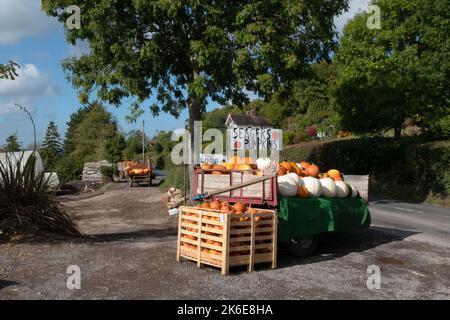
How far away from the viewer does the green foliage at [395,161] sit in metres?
20.3

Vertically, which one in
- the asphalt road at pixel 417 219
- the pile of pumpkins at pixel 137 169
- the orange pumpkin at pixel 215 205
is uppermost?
the pile of pumpkins at pixel 137 169

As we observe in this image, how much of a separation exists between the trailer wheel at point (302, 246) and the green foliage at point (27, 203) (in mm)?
4353

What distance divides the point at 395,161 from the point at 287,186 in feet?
56.0

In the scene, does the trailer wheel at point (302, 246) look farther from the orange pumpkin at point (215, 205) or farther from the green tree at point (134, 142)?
the green tree at point (134, 142)

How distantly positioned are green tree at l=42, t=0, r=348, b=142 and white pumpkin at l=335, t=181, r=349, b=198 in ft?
18.3

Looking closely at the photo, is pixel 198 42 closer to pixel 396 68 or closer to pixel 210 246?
pixel 210 246

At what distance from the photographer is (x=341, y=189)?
9328mm

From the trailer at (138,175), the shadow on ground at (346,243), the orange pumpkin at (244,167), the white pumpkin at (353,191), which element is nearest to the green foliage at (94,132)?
the trailer at (138,175)

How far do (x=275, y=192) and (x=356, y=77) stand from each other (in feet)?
60.9

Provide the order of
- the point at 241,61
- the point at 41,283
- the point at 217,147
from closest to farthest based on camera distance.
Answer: the point at 41,283 → the point at 241,61 → the point at 217,147
